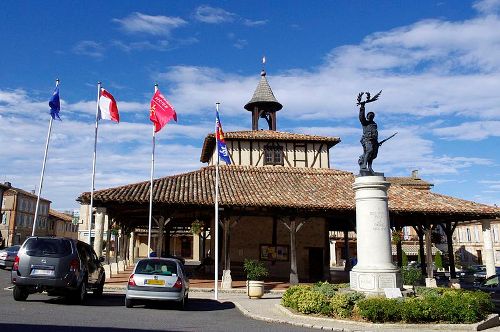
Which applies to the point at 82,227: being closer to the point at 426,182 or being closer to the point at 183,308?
the point at 426,182

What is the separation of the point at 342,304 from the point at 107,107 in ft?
40.0

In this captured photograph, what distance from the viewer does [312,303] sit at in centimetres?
1003

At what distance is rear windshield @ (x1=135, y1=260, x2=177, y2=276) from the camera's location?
1012cm

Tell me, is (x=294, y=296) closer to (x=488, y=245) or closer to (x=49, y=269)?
(x=49, y=269)

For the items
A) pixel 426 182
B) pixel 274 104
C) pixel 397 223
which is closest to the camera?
pixel 397 223

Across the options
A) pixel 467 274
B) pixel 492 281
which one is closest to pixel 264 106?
pixel 492 281

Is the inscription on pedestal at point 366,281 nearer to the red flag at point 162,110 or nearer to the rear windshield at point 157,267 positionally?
the rear windshield at point 157,267

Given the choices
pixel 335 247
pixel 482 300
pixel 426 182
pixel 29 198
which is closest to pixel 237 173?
pixel 482 300

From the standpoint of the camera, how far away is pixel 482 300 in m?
9.85

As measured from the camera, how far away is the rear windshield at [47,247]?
9.88 m

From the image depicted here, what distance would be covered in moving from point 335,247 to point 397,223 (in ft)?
77.5

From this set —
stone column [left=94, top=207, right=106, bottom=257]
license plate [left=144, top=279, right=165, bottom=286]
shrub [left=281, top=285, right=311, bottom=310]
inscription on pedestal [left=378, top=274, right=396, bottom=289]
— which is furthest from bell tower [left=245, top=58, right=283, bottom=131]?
license plate [left=144, top=279, right=165, bottom=286]

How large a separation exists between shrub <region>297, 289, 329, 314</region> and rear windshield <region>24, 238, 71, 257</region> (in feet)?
19.7

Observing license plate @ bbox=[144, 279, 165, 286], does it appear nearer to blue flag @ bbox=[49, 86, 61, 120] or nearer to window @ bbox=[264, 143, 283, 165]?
blue flag @ bbox=[49, 86, 61, 120]
